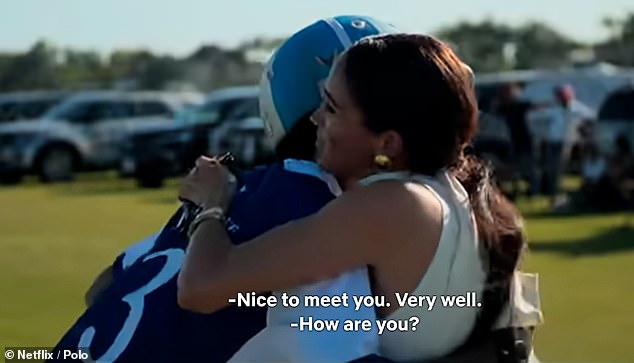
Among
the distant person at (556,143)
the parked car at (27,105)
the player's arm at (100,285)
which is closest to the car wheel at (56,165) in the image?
the parked car at (27,105)

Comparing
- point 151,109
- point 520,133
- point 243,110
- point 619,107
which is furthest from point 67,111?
point 619,107

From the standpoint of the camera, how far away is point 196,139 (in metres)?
28.3

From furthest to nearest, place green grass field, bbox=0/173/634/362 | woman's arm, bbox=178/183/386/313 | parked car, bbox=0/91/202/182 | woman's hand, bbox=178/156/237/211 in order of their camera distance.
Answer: parked car, bbox=0/91/202/182 → green grass field, bbox=0/173/634/362 → woman's hand, bbox=178/156/237/211 → woman's arm, bbox=178/183/386/313

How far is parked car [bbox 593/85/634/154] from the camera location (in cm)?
1967

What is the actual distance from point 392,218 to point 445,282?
0.13 m

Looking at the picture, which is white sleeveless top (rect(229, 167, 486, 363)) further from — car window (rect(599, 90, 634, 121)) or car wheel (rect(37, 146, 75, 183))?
car wheel (rect(37, 146, 75, 183))

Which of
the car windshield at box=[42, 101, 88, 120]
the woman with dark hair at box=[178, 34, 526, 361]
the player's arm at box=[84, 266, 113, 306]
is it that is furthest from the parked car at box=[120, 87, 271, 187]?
the woman with dark hair at box=[178, 34, 526, 361]

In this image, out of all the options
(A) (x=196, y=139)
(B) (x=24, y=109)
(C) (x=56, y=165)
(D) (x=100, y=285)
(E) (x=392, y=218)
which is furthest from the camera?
(B) (x=24, y=109)

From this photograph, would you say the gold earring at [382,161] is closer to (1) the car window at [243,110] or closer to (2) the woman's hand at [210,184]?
(2) the woman's hand at [210,184]

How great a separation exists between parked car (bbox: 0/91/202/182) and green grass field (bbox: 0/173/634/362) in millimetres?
6823

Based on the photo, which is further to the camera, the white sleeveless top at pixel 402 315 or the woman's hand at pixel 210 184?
the woman's hand at pixel 210 184

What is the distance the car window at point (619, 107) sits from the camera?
2062cm

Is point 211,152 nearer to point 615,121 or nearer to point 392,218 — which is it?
point 615,121

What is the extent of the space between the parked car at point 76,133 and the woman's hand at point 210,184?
87.7 ft
